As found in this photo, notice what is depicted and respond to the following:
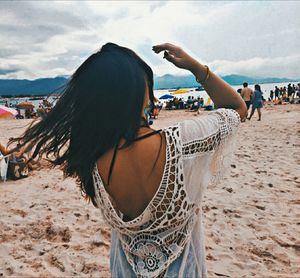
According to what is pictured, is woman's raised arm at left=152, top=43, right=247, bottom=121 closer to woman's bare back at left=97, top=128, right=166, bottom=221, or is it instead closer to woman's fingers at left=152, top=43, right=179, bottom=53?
woman's fingers at left=152, top=43, right=179, bottom=53

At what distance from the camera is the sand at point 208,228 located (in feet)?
10.1

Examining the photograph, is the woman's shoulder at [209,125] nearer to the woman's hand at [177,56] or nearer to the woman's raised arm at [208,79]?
the woman's raised arm at [208,79]

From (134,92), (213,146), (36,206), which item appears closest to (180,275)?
(213,146)

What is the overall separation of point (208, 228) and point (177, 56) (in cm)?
300

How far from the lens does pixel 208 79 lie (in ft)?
4.00

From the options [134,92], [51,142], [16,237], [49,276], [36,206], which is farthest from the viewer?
[36,206]

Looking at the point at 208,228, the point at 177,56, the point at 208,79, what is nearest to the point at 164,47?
the point at 177,56

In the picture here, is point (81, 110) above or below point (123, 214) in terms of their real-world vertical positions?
above

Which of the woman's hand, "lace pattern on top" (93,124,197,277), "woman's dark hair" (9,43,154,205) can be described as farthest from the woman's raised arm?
"lace pattern on top" (93,124,197,277)

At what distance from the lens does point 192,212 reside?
44.3 inches

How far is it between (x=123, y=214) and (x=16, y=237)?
3.18 metres

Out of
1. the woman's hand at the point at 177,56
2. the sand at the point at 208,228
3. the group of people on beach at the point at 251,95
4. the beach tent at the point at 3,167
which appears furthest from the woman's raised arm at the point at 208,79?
the group of people on beach at the point at 251,95

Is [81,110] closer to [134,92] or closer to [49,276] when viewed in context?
[134,92]

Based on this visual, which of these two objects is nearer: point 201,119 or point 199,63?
point 201,119
